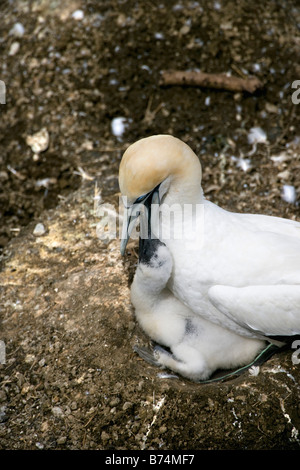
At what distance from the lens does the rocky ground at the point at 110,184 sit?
332 centimetres

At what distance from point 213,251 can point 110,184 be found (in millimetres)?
1873

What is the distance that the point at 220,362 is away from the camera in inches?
142

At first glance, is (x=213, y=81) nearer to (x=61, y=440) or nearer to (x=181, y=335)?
(x=181, y=335)

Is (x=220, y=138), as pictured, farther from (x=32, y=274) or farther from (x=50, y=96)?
(x=32, y=274)

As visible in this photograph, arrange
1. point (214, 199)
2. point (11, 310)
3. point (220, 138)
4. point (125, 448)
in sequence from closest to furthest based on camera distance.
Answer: point (125, 448)
point (11, 310)
point (214, 199)
point (220, 138)

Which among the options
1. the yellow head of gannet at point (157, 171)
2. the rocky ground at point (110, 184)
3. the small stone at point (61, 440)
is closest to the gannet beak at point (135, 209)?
the yellow head of gannet at point (157, 171)

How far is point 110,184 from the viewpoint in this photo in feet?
16.1

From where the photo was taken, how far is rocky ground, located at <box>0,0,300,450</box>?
3.32m

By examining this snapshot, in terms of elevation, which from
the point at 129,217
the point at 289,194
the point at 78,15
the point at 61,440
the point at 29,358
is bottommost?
the point at 289,194

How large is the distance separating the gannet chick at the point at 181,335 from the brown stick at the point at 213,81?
251cm

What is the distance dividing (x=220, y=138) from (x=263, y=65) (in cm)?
101

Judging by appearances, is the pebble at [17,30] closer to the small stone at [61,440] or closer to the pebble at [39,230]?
the pebble at [39,230]

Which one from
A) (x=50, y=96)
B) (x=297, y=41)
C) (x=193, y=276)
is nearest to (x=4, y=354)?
(x=193, y=276)

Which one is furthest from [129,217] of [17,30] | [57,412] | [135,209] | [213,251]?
[17,30]
